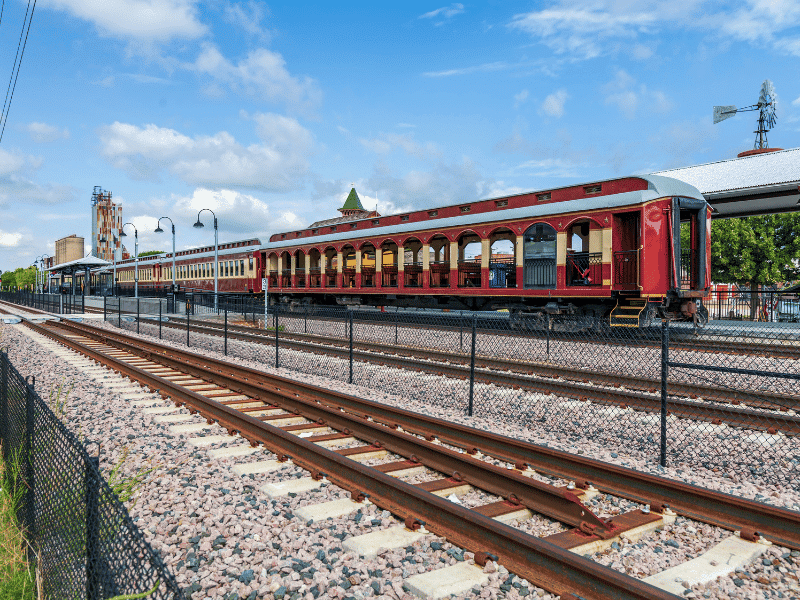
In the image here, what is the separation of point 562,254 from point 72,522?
13732 mm

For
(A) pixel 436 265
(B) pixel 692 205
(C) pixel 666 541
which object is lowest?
(C) pixel 666 541

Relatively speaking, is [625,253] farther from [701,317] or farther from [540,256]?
[701,317]

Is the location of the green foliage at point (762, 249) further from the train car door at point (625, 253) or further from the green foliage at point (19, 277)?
the green foliage at point (19, 277)

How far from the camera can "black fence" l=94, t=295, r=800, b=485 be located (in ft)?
20.6

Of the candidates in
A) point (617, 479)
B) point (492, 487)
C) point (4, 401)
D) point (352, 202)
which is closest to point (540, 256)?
point (617, 479)

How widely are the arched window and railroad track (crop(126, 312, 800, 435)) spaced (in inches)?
172

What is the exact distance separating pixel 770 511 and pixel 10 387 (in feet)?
23.6

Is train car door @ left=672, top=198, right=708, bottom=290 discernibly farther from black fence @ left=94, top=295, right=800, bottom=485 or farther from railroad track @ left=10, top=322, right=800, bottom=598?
railroad track @ left=10, top=322, right=800, bottom=598

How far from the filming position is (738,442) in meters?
6.55

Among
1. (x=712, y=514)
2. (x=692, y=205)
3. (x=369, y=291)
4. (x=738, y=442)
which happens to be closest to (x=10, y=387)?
(x=712, y=514)

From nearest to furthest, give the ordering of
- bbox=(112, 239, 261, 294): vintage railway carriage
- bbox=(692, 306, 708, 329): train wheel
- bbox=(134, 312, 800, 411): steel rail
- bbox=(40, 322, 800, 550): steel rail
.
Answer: bbox=(40, 322, 800, 550): steel rail < bbox=(134, 312, 800, 411): steel rail < bbox=(692, 306, 708, 329): train wheel < bbox=(112, 239, 261, 294): vintage railway carriage

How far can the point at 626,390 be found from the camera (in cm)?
934

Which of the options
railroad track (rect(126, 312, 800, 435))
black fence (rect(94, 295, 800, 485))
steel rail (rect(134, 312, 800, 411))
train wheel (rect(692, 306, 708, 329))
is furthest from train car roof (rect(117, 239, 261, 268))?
train wheel (rect(692, 306, 708, 329))

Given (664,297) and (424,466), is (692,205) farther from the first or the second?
(424,466)
